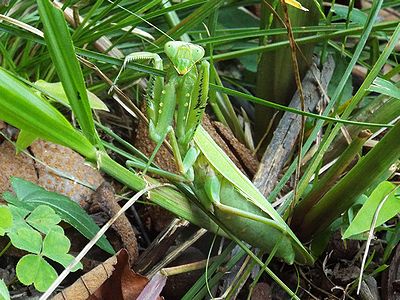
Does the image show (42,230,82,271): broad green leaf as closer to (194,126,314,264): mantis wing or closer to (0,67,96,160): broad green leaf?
(0,67,96,160): broad green leaf

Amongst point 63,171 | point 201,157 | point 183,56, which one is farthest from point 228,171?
point 63,171

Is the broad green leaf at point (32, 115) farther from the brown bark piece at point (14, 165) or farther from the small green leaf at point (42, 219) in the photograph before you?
the brown bark piece at point (14, 165)

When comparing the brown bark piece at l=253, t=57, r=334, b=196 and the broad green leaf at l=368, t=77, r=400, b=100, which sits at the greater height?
the broad green leaf at l=368, t=77, r=400, b=100

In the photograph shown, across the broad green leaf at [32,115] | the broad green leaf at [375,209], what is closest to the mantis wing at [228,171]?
the broad green leaf at [375,209]

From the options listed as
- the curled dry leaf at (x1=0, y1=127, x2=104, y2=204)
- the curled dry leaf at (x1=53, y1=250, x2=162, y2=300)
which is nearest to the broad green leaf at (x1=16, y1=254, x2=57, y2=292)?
the curled dry leaf at (x1=53, y1=250, x2=162, y2=300)

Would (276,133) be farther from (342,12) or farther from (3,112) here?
(3,112)

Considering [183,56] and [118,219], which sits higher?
[183,56]

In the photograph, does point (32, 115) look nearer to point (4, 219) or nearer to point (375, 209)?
point (4, 219)
